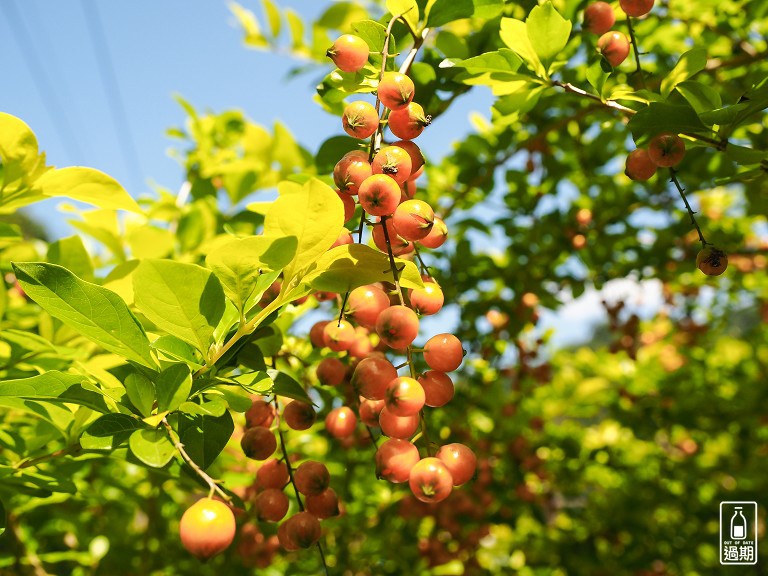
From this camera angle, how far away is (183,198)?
1.89 m

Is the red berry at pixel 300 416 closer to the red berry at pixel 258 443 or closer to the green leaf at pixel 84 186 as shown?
the red berry at pixel 258 443

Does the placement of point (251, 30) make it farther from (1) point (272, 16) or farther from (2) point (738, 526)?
(2) point (738, 526)

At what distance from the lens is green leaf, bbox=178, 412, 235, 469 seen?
0.77 m

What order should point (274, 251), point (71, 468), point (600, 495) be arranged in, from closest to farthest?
point (274, 251)
point (71, 468)
point (600, 495)

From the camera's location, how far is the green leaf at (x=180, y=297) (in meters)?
0.70

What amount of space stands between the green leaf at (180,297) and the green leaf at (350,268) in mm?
125

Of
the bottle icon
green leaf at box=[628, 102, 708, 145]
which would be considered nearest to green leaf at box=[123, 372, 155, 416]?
green leaf at box=[628, 102, 708, 145]

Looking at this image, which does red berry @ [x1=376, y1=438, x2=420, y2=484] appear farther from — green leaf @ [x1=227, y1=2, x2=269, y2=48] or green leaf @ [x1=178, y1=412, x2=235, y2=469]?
green leaf @ [x1=227, y1=2, x2=269, y2=48]

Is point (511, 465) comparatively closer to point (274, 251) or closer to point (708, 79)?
point (708, 79)

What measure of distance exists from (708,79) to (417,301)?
1537mm

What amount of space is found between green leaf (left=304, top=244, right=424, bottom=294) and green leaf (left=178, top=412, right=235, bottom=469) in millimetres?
224

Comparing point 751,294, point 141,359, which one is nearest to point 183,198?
point 141,359

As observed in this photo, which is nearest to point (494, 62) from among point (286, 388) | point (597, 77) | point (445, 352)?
point (597, 77)

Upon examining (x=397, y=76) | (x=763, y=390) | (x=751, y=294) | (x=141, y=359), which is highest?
(x=751, y=294)
